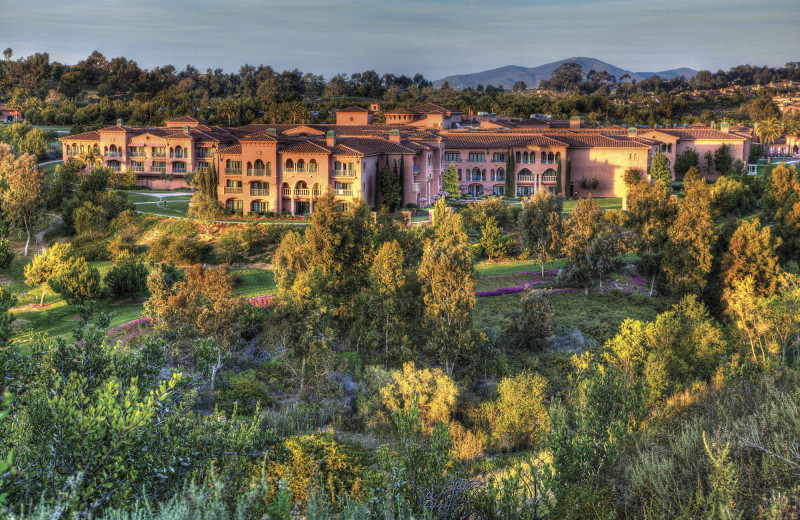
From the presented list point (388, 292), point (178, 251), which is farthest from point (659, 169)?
point (388, 292)

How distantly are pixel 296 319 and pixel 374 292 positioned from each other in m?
4.80

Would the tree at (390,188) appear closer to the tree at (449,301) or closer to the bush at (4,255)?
the bush at (4,255)

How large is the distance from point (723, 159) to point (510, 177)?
2360 cm

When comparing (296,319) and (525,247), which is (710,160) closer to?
(525,247)

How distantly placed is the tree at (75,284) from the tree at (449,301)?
18.1 m

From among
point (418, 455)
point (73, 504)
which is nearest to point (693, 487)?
point (418, 455)

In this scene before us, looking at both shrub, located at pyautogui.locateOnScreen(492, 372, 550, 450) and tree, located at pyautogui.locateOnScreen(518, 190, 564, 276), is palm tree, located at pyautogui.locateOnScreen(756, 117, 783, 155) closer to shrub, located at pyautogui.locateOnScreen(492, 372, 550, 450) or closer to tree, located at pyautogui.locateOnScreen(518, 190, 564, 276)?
tree, located at pyautogui.locateOnScreen(518, 190, 564, 276)

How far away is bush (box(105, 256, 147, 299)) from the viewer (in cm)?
3581

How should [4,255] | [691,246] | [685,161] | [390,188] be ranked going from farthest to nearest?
[685,161] < [390,188] < [4,255] < [691,246]

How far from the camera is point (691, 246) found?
120ft

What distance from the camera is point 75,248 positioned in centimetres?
4675

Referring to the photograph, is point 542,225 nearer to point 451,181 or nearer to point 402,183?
point 402,183

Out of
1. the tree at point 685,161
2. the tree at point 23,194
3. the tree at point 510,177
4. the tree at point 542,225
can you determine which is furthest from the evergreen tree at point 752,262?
the tree at point 23,194

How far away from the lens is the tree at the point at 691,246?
1425 inches
